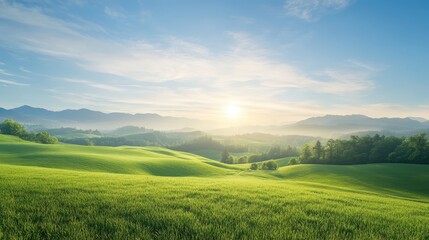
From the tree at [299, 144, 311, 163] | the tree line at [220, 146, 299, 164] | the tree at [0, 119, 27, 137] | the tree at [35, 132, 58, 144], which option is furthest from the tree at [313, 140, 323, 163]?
the tree at [0, 119, 27, 137]

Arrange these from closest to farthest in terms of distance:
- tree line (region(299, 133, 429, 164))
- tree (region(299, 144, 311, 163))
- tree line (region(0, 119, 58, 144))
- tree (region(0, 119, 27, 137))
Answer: tree line (region(299, 133, 429, 164)) < tree (region(299, 144, 311, 163)) < tree (region(0, 119, 27, 137)) < tree line (region(0, 119, 58, 144))

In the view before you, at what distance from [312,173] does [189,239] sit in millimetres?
78808

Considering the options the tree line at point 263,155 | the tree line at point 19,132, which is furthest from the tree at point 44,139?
the tree line at point 263,155

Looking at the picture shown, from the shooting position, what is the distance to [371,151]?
104m

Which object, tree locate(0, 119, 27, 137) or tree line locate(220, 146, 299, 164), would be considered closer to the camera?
tree locate(0, 119, 27, 137)

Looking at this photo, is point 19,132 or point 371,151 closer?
point 371,151

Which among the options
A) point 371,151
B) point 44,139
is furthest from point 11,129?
point 371,151

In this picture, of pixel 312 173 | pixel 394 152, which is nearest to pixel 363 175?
pixel 312 173

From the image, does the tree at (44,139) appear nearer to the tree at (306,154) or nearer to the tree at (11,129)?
the tree at (11,129)

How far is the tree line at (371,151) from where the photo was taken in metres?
90.5

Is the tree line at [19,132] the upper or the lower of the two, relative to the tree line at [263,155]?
upper

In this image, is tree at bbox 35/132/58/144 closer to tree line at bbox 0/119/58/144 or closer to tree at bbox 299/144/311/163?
tree line at bbox 0/119/58/144

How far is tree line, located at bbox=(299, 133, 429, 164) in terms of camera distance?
90.5 meters

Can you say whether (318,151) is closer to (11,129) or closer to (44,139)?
(44,139)
